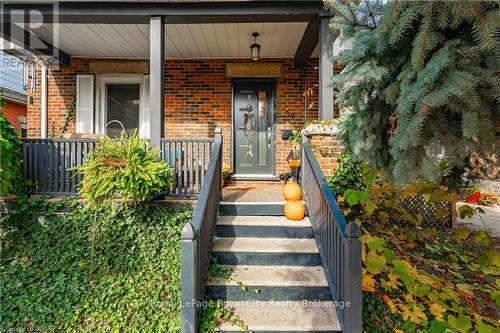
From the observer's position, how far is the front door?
577cm

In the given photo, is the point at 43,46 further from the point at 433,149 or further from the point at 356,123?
the point at 433,149

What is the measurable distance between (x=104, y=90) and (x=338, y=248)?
5.76 m

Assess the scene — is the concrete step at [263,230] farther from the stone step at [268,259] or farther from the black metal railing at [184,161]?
the black metal railing at [184,161]

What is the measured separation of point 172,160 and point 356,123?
2.70 m

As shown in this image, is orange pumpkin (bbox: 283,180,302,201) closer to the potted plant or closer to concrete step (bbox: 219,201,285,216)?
concrete step (bbox: 219,201,285,216)

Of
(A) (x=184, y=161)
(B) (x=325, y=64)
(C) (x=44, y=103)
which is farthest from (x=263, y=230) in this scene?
(C) (x=44, y=103)

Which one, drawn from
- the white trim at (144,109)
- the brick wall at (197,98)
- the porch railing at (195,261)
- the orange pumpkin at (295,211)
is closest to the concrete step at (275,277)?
the porch railing at (195,261)

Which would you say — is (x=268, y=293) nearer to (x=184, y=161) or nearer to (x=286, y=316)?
(x=286, y=316)

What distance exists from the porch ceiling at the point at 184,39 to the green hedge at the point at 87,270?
2.96 metres

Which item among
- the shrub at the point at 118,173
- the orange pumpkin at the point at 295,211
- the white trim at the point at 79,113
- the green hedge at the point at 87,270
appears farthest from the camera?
the white trim at the point at 79,113

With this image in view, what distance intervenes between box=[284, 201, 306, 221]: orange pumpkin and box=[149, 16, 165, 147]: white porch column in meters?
2.00

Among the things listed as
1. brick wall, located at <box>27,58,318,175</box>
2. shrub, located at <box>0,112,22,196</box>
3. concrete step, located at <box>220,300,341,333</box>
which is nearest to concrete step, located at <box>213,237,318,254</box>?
concrete step, located at <box>220,300,341,333</box>

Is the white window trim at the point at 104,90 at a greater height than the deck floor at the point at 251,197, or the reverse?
the white window trim at the point at 104,90

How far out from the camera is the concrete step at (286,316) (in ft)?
7.16
